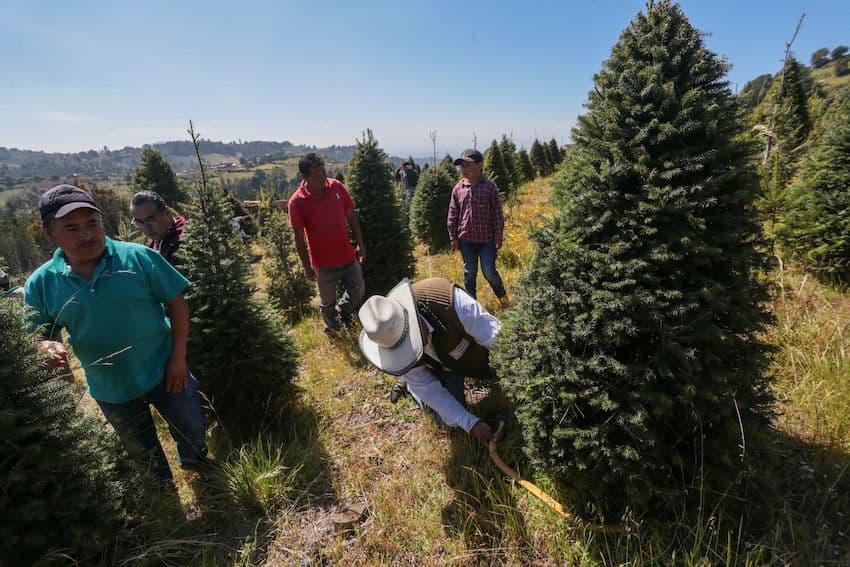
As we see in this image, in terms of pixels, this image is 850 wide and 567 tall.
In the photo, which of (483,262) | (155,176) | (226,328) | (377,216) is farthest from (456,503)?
(155,176)

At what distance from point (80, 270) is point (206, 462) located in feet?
5.88

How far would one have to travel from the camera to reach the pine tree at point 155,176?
15.4 m

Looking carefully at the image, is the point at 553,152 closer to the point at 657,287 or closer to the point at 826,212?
the point at 826,212

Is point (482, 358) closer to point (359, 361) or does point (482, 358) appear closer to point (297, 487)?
point (297, 487)

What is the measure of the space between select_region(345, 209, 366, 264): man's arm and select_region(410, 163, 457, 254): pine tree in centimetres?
545

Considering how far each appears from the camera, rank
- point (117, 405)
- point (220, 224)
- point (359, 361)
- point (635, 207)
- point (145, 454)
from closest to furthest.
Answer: point (635, 207) < point (145, 454) < point (117, 405) < point (220, 224) < point (359, 361)

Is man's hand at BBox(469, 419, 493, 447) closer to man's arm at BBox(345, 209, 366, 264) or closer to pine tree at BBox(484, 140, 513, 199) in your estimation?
man's arm at BBox(345, 209, 366, 264)

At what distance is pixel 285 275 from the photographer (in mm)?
8570

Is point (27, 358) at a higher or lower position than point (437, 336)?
higher

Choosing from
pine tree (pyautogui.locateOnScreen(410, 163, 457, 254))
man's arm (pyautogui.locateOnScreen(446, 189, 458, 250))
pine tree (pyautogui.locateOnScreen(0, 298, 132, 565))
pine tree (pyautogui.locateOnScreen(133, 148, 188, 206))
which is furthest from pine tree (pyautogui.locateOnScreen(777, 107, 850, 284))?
pine tree (pyautogui.locateOnScreen(133, 148, 188, 206))

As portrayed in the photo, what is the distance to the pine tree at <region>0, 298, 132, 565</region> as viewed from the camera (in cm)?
171

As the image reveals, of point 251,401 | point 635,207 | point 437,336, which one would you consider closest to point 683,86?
point 635,207

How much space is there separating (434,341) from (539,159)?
3116 centimetres

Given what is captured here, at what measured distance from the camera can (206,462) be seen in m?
3.24
